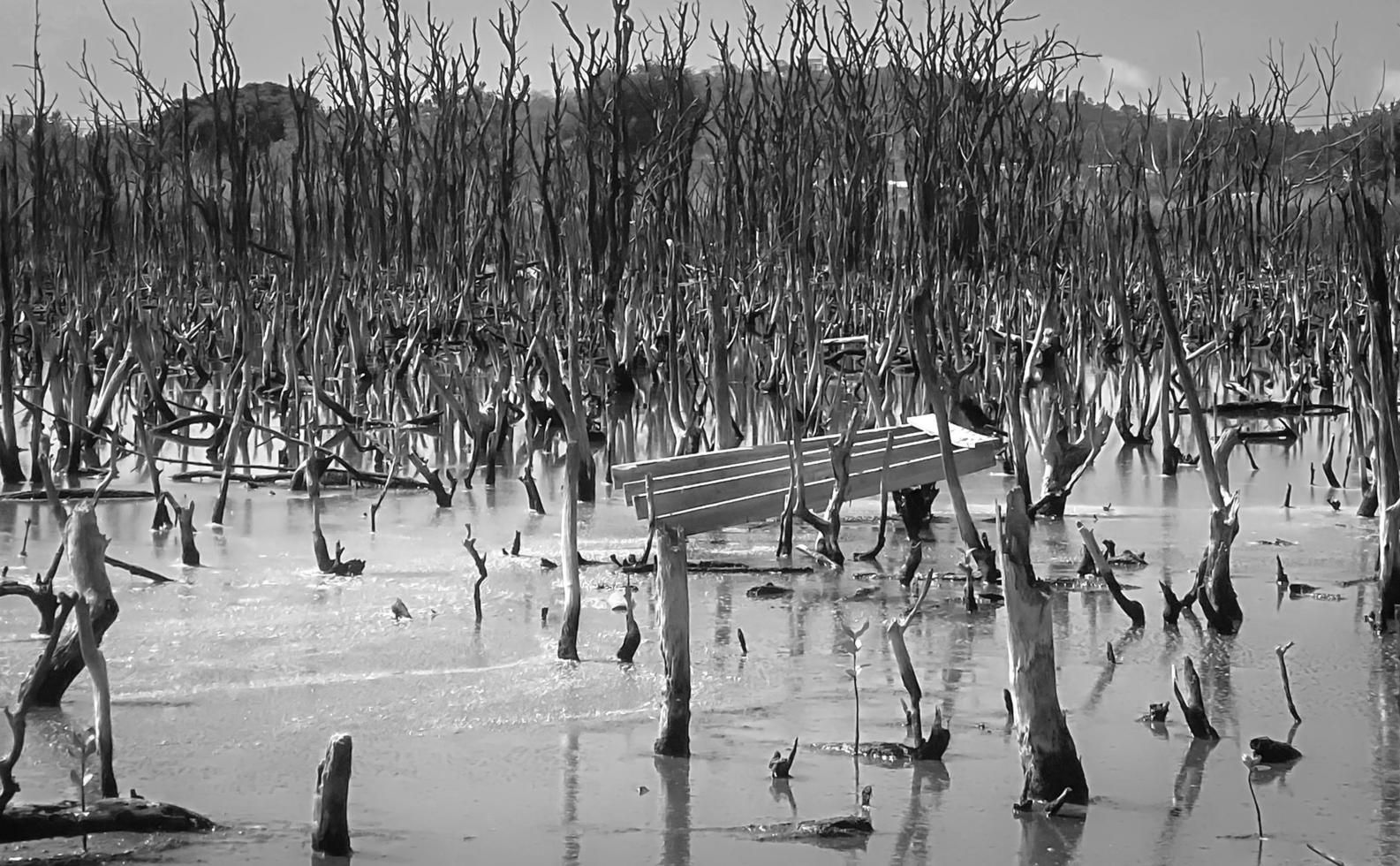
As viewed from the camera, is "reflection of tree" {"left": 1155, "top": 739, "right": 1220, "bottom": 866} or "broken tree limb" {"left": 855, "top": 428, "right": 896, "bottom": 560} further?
"broken tree limb" {"left": 855, "top": 428, "right": 896, "bottom": 560}

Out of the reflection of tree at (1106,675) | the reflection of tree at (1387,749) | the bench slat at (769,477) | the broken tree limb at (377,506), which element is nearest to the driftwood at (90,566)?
the reflection of tree at (1106,675)

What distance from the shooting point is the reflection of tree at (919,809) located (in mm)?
4371

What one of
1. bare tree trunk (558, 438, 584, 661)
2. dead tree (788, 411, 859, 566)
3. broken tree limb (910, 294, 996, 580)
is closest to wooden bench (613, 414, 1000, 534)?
dead tree (788, 411, 859, 566)

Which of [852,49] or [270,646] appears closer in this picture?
[270,646]

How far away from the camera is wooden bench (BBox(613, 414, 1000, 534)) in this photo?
844 centimetres

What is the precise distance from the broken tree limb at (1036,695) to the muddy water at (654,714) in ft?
0.38

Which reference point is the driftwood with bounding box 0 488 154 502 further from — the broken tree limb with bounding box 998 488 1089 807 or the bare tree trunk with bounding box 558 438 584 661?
the broken tree limb with bounding box 998 488 1089 807

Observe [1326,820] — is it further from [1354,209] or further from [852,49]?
[852,49]

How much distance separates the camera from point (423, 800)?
15.7ft

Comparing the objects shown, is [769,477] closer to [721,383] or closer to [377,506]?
[377,506]

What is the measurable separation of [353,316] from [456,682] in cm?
1122

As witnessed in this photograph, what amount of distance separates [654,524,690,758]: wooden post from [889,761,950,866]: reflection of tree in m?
0.71

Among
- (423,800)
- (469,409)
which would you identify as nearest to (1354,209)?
(423,800)

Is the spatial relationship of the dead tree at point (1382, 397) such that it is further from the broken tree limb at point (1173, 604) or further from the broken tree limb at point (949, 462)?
the broken tree limb at point (949, 462)
